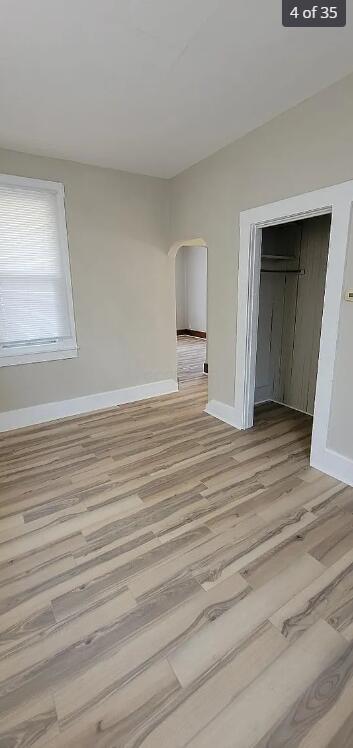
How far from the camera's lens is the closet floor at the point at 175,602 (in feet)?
3.55

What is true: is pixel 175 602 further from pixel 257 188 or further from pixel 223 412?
pixel 257 188

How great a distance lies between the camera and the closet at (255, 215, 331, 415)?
327 centimetres

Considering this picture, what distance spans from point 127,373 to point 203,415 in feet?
3.61

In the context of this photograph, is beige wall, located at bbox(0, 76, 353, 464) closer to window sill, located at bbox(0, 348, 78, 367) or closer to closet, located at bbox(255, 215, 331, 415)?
window sill, located at bbox(0, 348, 78, 367)

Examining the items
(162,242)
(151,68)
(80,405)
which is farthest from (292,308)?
(80,405)

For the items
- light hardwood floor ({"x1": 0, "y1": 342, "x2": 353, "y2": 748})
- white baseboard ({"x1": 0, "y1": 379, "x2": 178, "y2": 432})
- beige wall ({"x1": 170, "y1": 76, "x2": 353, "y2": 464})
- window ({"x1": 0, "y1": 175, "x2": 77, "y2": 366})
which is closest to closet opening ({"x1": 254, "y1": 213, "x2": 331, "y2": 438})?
beige wall ({"x1": 170, "y1": 76, "x2": 353, "y2": 464})

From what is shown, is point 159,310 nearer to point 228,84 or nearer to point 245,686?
point 228,84

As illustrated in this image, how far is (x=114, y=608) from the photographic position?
146 centimetres

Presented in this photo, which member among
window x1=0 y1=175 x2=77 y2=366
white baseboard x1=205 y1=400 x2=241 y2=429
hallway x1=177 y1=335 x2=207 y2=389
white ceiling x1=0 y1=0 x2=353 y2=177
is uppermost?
white ceiling x1=0 y1=0 x2=353 y2=177

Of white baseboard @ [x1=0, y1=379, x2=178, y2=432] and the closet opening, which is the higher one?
the closet opening

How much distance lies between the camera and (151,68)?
1.89m

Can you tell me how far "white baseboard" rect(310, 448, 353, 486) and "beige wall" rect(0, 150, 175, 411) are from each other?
232cm

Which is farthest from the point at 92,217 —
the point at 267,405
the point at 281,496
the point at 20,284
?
the point at 281,496

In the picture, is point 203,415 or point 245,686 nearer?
point 245,686
